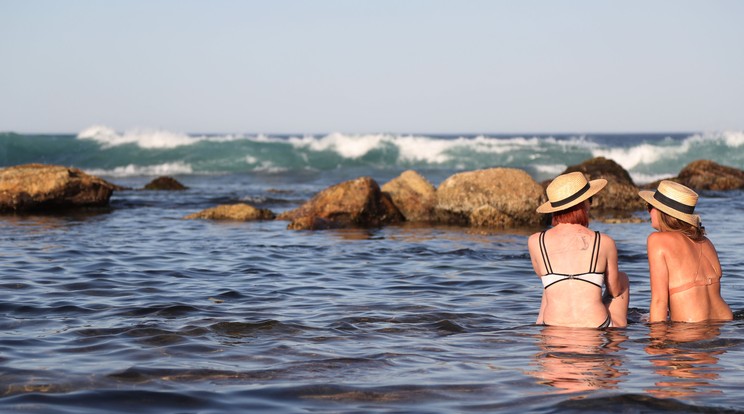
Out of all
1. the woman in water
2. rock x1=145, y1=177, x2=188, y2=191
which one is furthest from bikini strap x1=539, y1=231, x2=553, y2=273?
rock x1=145, y1=177, x2=188, y2=191

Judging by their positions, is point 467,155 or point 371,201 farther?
point 467,155

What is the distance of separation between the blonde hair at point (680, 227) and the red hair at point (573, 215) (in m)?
0.72

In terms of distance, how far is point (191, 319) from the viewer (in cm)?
854

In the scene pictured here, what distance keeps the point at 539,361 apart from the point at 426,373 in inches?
35.2

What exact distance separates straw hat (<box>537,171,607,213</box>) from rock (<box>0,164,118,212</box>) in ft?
49.6

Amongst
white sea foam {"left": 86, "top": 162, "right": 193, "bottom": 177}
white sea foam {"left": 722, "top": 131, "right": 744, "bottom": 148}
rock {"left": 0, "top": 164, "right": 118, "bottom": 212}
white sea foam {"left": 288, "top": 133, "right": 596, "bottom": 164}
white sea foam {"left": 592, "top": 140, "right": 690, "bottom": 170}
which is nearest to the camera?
rock {"left": 0, "top": 164, "right": 118, "bottom": 212}

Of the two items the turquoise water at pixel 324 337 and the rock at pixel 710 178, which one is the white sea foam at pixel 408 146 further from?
the turquoise water at pixel 324 337

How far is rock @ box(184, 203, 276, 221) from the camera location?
19297 mm

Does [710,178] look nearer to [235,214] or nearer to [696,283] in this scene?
[235,214]

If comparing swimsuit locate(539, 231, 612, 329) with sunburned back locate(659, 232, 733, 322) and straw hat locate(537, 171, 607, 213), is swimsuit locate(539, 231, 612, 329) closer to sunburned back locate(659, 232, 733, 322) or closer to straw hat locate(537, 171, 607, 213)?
straw hat locate(537, 171, 607, 213)

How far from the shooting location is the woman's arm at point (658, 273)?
740 centimetres

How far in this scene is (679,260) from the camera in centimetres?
742

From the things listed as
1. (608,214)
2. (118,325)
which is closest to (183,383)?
(118,325)

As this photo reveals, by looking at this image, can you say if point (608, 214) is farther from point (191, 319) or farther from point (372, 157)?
point (372, 157)
